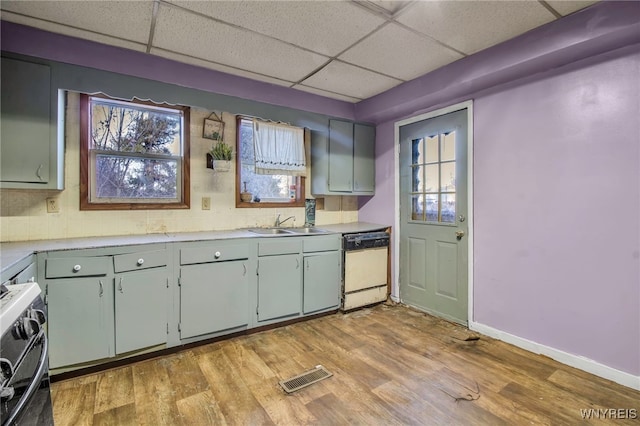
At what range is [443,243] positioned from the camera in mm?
3258

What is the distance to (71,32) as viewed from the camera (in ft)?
7.35

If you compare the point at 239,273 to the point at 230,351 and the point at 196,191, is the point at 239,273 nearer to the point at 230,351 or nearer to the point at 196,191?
the point at 230,351

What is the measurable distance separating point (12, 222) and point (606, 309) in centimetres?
431

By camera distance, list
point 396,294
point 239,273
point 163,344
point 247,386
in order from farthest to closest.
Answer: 1. point 396,294
2. point 239,273
3. point 163,344
4. point 247,386

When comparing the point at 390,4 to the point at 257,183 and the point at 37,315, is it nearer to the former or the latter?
the point at 257,183

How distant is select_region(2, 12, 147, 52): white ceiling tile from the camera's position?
2.09 m

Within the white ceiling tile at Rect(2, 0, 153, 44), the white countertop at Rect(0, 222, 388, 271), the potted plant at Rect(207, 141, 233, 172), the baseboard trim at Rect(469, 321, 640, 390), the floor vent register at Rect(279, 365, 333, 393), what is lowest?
the floor vent register at Rect(279, 365, 333, 393)

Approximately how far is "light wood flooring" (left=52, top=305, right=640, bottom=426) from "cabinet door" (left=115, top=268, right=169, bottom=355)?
0.20 meters

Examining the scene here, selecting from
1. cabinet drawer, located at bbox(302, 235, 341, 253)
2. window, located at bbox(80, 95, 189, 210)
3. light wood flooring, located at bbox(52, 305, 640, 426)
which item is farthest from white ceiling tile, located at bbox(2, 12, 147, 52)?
light wood flooring, located at bbox(52, 305, 640, 426)

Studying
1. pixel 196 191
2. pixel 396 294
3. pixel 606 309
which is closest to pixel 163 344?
pixel 196 191

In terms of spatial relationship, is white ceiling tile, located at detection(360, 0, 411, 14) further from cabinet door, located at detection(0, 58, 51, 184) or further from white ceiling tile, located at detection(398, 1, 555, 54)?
cabinet door, located at detection(0, 58, 51, 184)

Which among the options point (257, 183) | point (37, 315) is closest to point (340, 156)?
point (257, 183)

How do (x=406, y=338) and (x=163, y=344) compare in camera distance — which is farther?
(x=406, y=338)

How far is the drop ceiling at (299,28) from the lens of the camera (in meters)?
1.96
